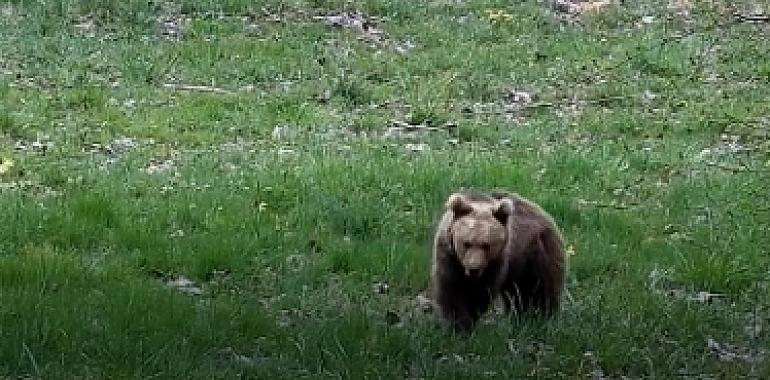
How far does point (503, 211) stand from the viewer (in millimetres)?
7121

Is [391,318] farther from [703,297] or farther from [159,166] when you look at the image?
[159,166]

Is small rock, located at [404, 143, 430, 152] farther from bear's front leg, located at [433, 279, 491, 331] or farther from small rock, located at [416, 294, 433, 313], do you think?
bear's front leg, located at [433, 279, 491, 331]

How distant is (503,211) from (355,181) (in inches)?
140

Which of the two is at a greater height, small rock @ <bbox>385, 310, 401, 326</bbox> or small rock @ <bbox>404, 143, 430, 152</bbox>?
small rock @ <bbox>385, 310, 401, 326</bbox>

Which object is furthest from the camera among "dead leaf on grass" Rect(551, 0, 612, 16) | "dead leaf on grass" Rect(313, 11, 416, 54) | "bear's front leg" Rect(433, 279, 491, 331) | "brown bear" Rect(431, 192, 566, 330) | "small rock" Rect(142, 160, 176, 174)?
"dead leaf on grass" Rect(551, 0, 612, 16)

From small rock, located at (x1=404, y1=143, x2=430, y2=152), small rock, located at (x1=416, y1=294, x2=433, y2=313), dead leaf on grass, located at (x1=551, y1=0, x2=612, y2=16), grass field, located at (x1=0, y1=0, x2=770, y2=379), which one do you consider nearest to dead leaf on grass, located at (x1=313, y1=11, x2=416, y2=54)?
grass field, located at (x1=0, y1=0, x2=770, y2=379)

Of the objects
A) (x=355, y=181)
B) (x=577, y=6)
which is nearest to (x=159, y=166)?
(x=355, y=181)

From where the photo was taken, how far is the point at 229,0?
18469 millimetres

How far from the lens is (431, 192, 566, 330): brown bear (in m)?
7.01

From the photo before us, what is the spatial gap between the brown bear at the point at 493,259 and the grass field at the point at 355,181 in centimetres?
18

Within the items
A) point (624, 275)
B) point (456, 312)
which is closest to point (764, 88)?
point (624, 275)

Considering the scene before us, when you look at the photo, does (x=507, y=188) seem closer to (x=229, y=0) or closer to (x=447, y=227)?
(x=447, y=227)

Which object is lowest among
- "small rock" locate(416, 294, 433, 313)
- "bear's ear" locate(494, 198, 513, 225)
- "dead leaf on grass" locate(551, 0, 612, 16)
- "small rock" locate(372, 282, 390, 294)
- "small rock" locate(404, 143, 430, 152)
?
"dead leaf on grass" locate(551, 0, 612, 16)

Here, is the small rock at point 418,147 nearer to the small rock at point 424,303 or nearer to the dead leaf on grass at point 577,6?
the small rock at point 424,303
